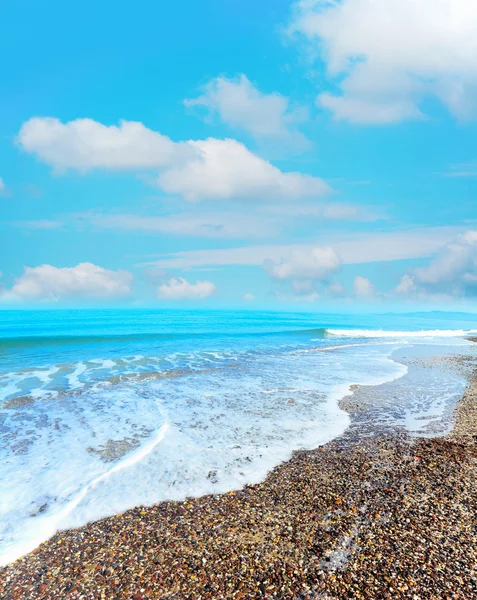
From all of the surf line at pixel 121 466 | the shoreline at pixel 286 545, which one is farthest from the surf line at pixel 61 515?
the shoreline at pixel 286 545

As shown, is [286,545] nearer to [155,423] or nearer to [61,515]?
[61,515]

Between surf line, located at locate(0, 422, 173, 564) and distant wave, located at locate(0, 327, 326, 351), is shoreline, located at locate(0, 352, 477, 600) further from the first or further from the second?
distant wave, located at locate(0, 327, 326, 351)

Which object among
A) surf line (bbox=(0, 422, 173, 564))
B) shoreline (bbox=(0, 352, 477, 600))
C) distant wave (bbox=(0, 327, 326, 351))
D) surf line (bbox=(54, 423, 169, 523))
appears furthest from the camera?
distant wave (bbox=(0, 327, 326, 351))

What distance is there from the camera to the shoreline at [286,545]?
5066 mm

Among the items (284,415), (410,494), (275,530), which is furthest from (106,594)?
(284,415)

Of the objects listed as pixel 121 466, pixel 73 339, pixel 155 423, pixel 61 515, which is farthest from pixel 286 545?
pixel 73 339

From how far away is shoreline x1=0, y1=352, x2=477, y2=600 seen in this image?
5.07 meters

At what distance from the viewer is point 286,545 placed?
19.4 feet

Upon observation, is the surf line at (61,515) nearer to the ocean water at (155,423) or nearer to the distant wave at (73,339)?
the ocean water at (155,423)

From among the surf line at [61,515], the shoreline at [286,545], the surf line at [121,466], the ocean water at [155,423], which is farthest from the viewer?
the ocean water at [155,423]

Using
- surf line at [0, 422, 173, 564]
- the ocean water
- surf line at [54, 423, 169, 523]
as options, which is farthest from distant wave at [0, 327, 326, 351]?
surf line at [0, 422, 173, 564]

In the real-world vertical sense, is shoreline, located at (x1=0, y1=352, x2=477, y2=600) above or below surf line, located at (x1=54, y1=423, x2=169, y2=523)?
above

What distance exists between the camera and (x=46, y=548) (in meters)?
6.14

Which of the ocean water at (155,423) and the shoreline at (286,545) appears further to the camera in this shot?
the ocean water at (155,423)
